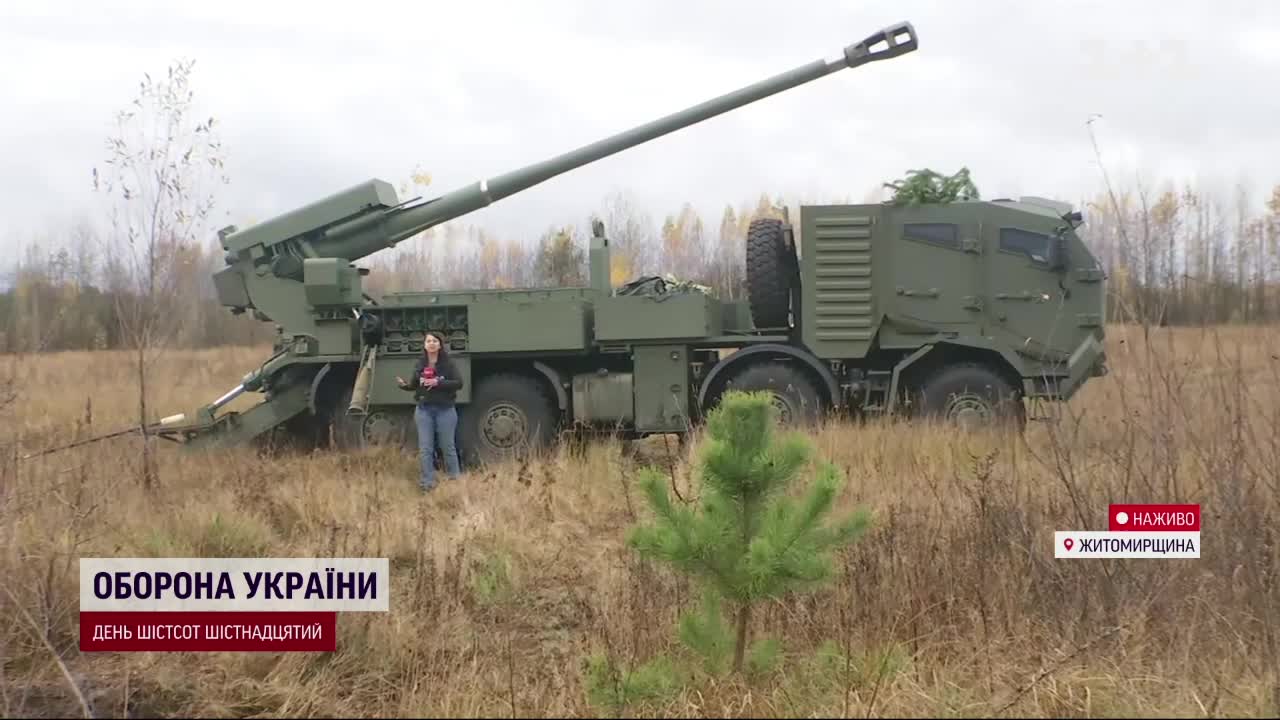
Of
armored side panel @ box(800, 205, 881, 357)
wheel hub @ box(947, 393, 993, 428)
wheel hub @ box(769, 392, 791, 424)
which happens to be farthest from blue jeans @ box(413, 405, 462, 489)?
wheel hub @ box(947, 393, 993, 428)

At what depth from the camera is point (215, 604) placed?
487 centimetres

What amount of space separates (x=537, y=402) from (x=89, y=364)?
41.8 ft

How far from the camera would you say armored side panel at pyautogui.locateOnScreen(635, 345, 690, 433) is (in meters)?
11.1

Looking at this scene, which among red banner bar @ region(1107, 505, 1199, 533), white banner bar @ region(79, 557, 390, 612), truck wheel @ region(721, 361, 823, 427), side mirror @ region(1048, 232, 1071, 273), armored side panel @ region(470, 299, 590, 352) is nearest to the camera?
white banner bar @ region(79, 557, 390, 612)

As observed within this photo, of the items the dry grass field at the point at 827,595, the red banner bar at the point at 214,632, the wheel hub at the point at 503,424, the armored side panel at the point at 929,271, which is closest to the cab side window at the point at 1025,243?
the armored side panel at the point at 929,271

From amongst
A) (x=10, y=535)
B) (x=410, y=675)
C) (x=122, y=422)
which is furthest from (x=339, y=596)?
(x=122, y=422)

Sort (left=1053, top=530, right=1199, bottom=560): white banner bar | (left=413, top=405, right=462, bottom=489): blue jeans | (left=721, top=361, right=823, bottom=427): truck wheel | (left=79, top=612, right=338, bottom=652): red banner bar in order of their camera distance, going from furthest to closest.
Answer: (left=721, top=361, right=823, bottom=427): truck wheel
(left=413, top=405, right=462, bottom=489): blue jeans
(left=1053, top=530, right=1199, bottom=560): white banner bar
(left=79, top=612, right=338, bottom=652): red banner bar

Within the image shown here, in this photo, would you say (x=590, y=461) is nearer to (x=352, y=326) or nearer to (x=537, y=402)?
(x=537, y=402)

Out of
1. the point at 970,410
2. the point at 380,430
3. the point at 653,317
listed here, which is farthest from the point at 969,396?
the point at 380,430

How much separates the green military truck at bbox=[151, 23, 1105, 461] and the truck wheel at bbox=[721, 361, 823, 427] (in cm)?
2

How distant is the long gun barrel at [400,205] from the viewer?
11.5m

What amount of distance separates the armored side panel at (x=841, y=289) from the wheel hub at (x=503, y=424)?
2937 millimetres

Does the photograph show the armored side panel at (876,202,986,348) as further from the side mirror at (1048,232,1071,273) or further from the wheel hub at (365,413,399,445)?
the wheel hub at (365,413,399,445)

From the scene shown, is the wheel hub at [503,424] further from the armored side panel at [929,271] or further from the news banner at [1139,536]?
the news banner at [1139,536]
